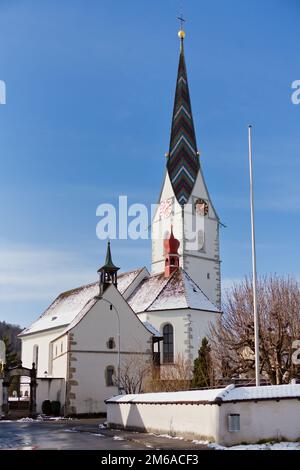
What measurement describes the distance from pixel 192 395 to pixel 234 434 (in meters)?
3.22

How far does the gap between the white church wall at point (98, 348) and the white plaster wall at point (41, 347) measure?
393 inches

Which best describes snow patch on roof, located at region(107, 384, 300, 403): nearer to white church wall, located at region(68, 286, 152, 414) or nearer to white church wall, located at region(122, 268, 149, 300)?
Answer: white church wall, located at region(68, 286, 152, 414)

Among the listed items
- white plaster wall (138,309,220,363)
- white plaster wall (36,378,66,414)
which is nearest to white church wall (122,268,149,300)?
white plaster wall (138,309,220,363)

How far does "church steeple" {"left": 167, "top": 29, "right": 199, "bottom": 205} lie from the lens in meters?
73.9

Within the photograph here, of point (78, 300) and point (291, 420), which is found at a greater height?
point (78, 300)

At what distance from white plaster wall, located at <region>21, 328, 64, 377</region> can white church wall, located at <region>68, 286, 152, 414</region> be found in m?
9.98

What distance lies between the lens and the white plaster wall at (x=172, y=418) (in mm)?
20402

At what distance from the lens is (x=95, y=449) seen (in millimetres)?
19219

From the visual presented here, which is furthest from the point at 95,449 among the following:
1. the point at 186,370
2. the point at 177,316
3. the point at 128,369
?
the point at 177,316

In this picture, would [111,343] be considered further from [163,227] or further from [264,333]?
[163,227]

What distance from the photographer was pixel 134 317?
48.9 metres

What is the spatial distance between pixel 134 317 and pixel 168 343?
4.59 metres

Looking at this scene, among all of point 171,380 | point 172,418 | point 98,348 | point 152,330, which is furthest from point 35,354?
point 172,418
